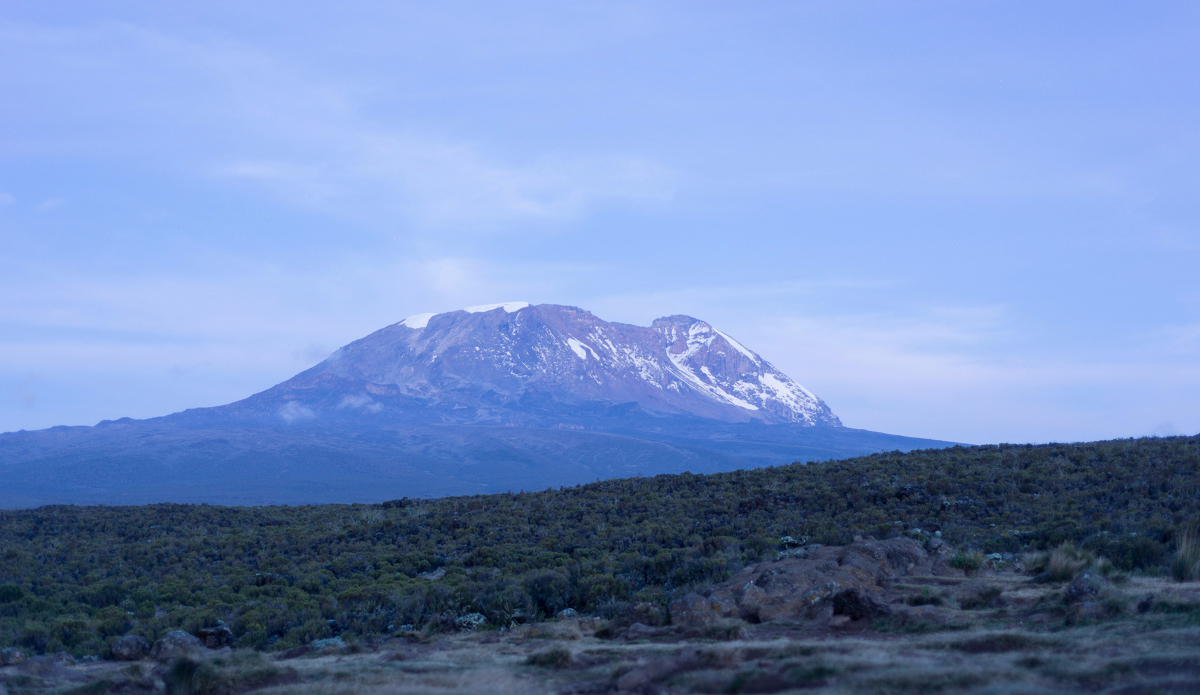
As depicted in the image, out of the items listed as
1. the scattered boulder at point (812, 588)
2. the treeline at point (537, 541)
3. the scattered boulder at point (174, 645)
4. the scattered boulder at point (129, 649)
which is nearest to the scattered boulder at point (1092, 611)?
the scattered boulder at point (812, 588)

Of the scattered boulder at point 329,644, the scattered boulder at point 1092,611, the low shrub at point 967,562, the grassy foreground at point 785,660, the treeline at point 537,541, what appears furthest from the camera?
the treeline at point 537,541

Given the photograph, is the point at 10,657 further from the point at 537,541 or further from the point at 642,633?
the point at 537,541

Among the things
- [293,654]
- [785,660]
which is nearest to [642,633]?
Answer: [785,660]

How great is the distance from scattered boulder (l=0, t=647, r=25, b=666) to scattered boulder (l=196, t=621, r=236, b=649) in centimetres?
275

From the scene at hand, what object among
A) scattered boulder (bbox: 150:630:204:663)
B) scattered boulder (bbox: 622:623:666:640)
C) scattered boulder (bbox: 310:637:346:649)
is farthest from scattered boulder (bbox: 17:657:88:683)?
scattered boulder (bbox: 622:623:666:640)

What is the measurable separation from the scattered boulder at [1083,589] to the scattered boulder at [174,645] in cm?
1197

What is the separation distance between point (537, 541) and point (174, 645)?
9.77m

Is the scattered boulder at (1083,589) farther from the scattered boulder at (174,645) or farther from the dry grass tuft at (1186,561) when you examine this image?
the scattered boulder at (174,645)

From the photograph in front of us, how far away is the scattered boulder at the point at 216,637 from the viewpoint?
13.2 m

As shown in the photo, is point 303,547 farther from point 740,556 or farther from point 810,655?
point 810,655

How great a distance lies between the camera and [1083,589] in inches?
414

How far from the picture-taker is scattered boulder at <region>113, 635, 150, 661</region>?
12.1 m

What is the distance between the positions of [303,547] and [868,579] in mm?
15121

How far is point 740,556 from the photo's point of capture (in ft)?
52.8
